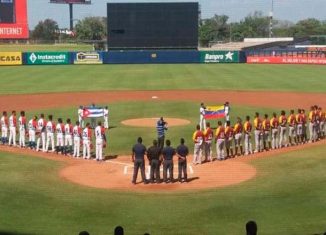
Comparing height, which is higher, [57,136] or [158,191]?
[57,136]

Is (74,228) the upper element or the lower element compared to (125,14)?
lower

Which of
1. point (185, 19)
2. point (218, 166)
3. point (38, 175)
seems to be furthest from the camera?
point (185, 19)

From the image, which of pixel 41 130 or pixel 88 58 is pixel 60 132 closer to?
pixel 41 130

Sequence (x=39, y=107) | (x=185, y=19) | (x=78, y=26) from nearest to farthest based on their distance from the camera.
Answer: (x=39, y=107)
(x=185, y=19)
(x=78, y=26)

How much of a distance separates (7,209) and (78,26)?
117m

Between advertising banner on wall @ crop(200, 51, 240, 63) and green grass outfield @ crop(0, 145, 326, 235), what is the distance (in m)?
46.2

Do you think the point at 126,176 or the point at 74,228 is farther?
the point at 126,176

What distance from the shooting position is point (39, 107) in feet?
99.6

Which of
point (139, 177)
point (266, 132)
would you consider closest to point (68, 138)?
point (139, 177)

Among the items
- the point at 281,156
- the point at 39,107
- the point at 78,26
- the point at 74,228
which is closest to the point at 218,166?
the point at 281,156

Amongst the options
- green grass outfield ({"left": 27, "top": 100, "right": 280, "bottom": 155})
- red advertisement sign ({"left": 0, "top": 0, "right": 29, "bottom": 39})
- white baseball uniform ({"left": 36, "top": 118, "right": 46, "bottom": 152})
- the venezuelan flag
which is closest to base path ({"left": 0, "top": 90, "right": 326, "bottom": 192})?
white baseball uniform ({"left": 36, "top": 118, "right": 46, "bottom": 152})

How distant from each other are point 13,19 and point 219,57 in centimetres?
2699

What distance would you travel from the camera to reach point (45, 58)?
6041 centimetres

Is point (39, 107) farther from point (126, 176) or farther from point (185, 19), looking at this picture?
point (185, 19)
